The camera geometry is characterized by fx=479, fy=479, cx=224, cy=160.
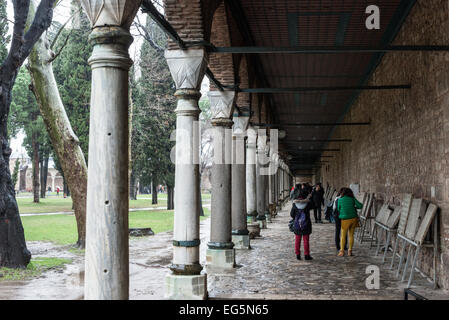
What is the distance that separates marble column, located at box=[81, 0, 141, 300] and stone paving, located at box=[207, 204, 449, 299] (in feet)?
9.83

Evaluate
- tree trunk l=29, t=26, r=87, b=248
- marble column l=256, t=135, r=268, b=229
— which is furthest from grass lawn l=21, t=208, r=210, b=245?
marble column l=256, t=135, r=268, b=229

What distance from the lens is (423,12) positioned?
7.56 m

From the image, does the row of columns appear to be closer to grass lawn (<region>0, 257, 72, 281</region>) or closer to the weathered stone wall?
the weathered stone wall

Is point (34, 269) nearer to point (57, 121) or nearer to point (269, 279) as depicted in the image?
point (57, 121)

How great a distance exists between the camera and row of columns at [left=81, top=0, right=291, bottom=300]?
150 inches

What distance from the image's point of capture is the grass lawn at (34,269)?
9.17 m

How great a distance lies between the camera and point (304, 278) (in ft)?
25.2

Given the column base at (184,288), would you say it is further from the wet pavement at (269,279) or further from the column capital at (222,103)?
the column capital at (222,103)

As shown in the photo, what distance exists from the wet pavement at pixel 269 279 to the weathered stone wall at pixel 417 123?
3.42ft

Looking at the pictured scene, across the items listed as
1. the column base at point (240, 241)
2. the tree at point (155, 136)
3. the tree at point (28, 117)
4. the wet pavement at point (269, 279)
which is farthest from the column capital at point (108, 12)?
the tree at point (28, 117)

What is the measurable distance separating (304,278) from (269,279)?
56 cm

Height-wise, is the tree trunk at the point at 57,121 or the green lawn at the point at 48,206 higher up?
the tree trunk at the point at 57,121
